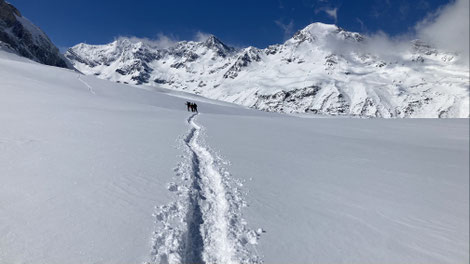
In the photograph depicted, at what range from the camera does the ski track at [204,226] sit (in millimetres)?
5266

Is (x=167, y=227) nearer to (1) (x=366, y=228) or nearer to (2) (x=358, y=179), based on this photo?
(1) (x=366, y=228)

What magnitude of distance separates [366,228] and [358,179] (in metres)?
2.94

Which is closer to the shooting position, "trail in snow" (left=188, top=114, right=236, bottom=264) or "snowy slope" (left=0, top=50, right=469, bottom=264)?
"snowy slope" (left=0, top=50, right=469, bottom=264)

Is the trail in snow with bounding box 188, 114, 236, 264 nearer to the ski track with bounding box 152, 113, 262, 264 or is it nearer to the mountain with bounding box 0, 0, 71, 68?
the ski track with bounding box 152, 113, 262, 264

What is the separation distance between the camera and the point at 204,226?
20.5 feet

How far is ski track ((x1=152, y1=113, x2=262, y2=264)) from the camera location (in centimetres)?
527

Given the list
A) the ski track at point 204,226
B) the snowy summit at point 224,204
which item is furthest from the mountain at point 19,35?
the ski track at point 204,226

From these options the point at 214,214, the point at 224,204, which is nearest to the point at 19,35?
the point at 224,204

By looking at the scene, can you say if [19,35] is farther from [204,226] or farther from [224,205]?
[204,226]

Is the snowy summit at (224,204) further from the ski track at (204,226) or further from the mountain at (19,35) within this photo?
the mountain at (19,35)

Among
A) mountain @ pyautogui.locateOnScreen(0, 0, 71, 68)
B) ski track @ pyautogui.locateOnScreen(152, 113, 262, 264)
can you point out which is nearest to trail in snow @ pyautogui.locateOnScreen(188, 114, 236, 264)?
ski track @ pyautogui.locateOnScreen(152, 113, 262, 264)

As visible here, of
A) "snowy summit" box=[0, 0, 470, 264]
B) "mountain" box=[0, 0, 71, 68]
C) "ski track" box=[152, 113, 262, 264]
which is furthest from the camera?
"mountain" box=[0, 0, 71, 68]

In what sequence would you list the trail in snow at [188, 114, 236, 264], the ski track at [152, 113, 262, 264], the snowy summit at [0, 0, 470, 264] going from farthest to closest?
the trail in snow at [188, 114, 236, 264] → the ski track at [152, 113, 262, 264] → the snowy summit at [0, 0, 470, 264]

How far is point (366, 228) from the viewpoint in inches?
233
